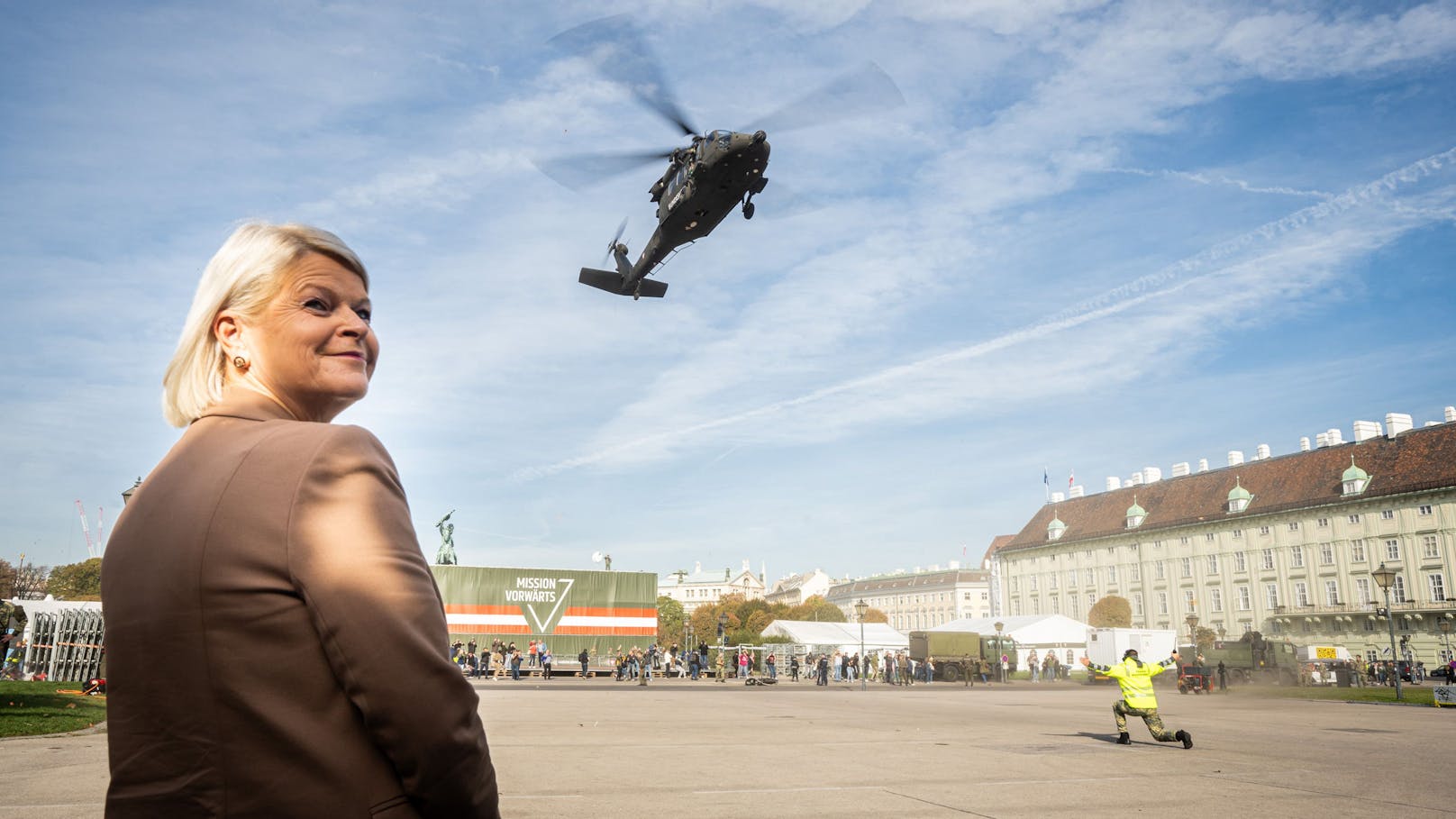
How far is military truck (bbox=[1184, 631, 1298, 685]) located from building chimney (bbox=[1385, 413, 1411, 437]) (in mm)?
49154

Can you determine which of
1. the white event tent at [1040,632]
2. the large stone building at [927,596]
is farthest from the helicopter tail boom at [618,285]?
the large stone building at [927,596]

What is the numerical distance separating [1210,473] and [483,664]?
82289mm

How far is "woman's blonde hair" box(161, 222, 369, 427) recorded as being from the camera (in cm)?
172

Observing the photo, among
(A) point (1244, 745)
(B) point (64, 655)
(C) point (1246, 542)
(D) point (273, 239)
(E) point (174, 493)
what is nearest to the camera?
(E) point (174, 493)

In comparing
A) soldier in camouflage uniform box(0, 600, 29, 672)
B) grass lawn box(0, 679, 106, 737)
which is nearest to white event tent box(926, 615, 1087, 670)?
soldier in camouflage uniform box(0, 600, 29, 672)

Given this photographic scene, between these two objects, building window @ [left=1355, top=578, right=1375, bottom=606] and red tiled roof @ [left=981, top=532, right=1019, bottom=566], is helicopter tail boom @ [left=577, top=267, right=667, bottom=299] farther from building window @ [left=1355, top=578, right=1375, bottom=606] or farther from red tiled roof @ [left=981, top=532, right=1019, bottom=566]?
red tiled roof @ [left=981, top=532, right=1019, bottom=566]

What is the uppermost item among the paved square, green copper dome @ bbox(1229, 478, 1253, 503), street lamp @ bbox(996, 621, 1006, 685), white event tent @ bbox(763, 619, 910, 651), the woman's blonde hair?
green copper dome @ bbox(1229, 478, 1253, 503)

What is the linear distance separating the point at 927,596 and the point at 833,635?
103129 millimetres

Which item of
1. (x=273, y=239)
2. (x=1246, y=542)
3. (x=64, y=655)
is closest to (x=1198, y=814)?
(x=273, y=239)

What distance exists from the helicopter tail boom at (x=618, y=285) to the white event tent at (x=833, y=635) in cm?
4207

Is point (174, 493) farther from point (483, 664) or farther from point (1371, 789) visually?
point (483, 664)

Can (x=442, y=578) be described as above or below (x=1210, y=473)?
below

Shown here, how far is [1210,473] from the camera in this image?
98.4 meters

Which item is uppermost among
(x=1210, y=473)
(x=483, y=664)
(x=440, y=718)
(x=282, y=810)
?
(x=1210, y=473)
